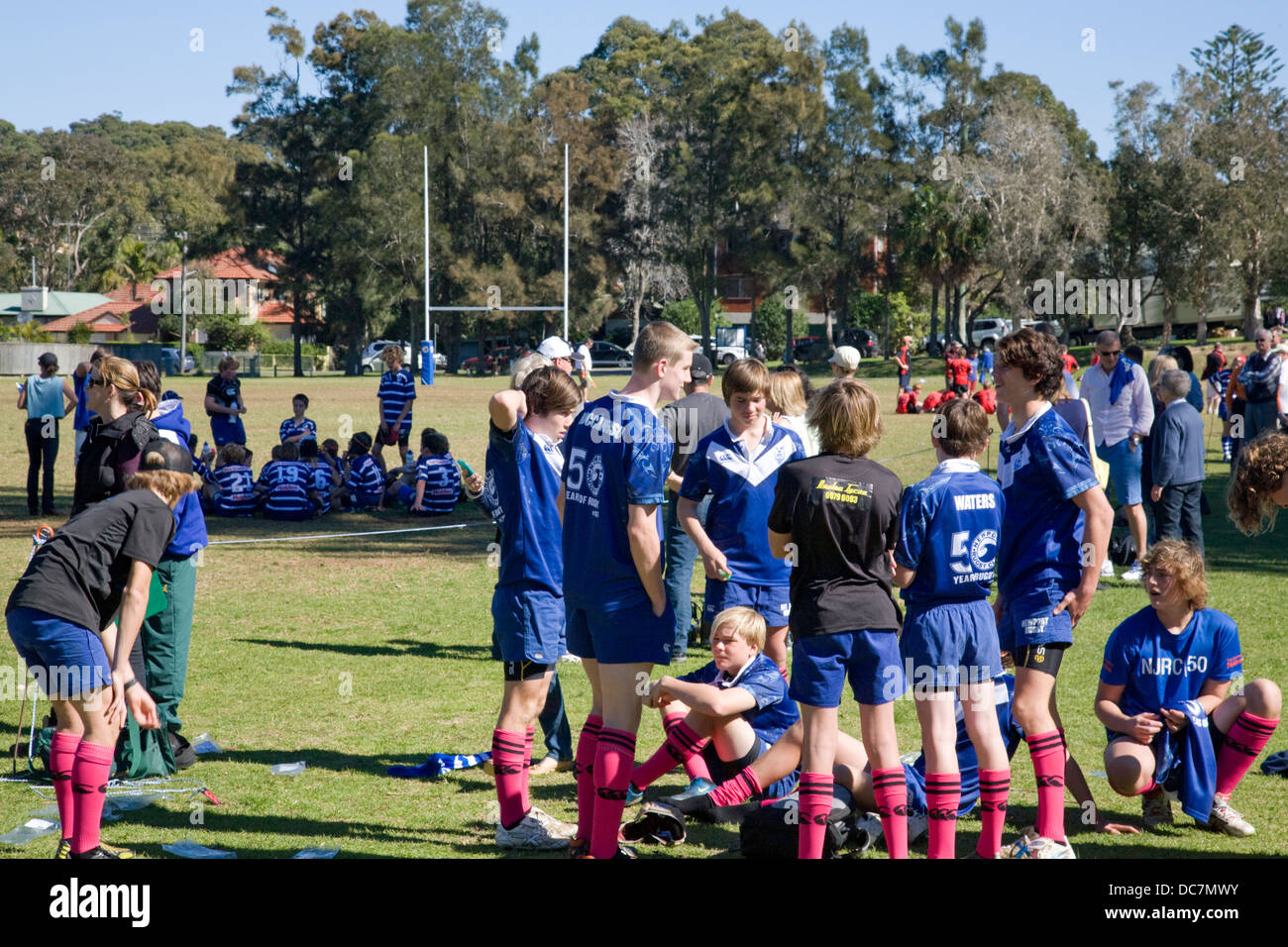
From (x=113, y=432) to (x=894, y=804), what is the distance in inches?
159

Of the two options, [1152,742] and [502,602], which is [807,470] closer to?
[502,602]

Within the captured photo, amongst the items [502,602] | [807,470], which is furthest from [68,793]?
[807,470]

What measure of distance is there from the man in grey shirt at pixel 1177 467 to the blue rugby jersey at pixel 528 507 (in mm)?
6342

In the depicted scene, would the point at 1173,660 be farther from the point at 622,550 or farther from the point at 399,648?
the point at 399,648

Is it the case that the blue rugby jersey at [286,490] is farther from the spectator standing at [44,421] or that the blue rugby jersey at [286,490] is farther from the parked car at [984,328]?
the parked car at [984,328]

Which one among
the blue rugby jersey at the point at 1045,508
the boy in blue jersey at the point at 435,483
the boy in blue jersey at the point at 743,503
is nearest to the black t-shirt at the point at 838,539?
the blue rugby jersey at the point at 1045,508

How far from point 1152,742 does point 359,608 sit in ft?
21.3

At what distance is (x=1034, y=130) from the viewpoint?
5044 cm

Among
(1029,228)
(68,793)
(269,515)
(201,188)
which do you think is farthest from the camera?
(201,188)

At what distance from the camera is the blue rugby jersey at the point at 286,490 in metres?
14.1

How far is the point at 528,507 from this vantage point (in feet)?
16.6

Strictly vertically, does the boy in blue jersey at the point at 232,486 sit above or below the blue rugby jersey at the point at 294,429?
below

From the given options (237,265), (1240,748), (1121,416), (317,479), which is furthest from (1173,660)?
(237,265)

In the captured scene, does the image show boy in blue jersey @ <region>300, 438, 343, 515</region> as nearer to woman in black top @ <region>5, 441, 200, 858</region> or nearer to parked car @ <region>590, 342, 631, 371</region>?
woman in black top @ <region>5, 441, 200, 858</region>
